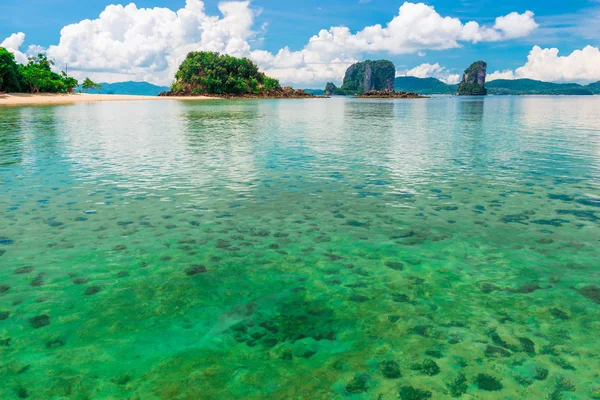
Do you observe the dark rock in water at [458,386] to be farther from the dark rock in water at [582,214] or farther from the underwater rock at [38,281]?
the dark rock in water at [582,214]

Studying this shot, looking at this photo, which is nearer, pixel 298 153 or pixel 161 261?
pixel 161 261

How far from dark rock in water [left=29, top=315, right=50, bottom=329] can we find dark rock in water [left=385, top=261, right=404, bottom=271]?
8.17 metres

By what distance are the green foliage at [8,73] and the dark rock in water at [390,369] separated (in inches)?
6016

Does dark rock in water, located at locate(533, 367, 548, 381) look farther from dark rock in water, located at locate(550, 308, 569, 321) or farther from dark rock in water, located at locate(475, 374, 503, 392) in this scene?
dark rock in water, located at locate(550, 308, 569, 321)

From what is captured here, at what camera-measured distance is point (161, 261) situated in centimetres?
1121

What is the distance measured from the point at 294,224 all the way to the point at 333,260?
3350 millimetres

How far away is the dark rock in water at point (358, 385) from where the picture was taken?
6430 mm

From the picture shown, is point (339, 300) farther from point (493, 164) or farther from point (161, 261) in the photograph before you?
point (493, 164)

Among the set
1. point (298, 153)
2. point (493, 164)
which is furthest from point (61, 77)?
point (493, 164)

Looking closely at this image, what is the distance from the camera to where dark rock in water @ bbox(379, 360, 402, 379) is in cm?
679

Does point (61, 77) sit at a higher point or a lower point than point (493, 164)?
higher

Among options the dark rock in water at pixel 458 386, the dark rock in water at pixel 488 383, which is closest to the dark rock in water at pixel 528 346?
the dark rock in water at pixel 488 383

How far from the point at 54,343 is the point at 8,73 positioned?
153 meters

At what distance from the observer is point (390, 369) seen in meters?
6.95
